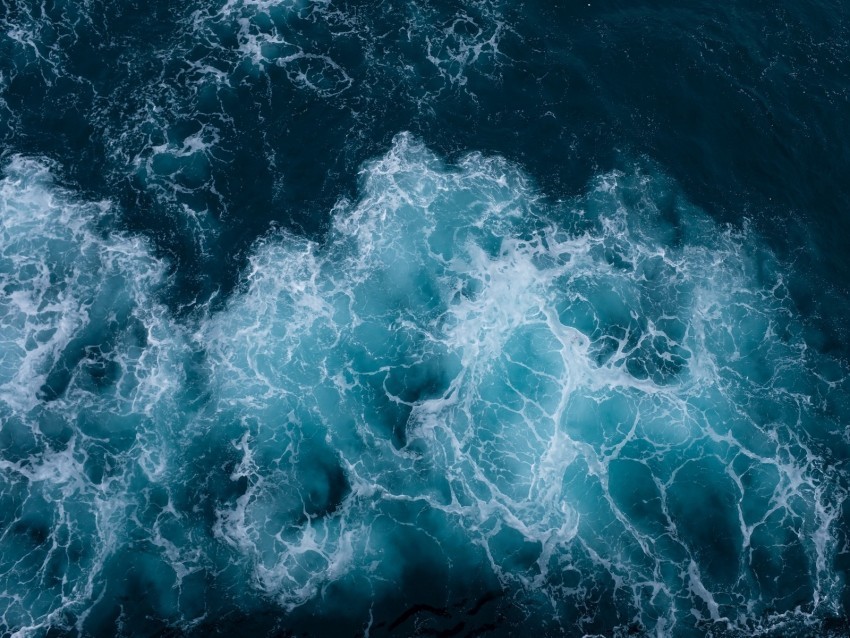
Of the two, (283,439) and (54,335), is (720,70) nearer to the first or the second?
(283,439)

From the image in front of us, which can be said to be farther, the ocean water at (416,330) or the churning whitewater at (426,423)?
the ocean water at (416,330)

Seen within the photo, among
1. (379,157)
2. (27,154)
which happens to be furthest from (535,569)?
(27,154)

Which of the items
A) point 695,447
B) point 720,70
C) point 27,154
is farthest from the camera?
point 720,70

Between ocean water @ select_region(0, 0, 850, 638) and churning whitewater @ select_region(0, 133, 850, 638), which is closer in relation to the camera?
churning whitewater @ select_region(0, 133, 850, 638)

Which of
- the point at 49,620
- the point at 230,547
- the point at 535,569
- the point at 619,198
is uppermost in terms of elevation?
the point at 619,198
